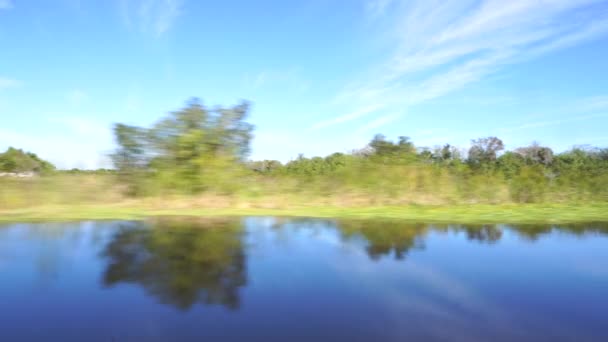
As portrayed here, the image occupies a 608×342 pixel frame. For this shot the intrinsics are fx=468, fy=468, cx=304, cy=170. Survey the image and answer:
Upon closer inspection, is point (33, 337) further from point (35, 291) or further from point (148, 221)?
point (148, 221)

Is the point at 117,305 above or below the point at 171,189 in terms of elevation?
below

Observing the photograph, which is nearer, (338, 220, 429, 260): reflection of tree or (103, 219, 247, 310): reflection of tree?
(103, 219, 247, 310): reflection of tree

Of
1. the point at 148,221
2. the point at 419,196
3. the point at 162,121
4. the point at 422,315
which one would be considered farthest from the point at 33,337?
the point at 419,196

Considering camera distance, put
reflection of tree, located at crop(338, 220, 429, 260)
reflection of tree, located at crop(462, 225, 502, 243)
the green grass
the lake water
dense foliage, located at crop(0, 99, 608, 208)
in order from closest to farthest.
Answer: the lake water < reflection of tree, located at crop(338, 220, 429, 260) < reflection of tree, located at crop(462, 225, 502, 243) < the green grass < dense foliage, located at crop(0, 99, 608, 208)

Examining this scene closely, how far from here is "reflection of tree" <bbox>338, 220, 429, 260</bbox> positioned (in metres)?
9.43

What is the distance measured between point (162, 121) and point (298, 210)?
702cm

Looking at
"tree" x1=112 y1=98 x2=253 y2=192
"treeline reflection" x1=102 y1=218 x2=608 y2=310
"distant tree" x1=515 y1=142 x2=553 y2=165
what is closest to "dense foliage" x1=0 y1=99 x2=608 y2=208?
"tree" x1=112 y1=98 x2=253 y2=192

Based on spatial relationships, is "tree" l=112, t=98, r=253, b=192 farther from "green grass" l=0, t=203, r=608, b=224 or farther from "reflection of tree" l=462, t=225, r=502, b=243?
"reflection of tree" l=462, t=225, r=502, b=243

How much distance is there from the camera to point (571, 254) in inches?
371

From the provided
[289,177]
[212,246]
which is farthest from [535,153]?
[212,246]

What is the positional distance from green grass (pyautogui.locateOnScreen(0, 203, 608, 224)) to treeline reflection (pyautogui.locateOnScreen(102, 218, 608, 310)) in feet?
4.66

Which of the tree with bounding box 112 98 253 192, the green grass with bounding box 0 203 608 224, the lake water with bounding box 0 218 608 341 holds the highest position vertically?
the tree with bounding box 112 98 253 192

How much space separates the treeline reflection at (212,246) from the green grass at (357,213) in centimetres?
142

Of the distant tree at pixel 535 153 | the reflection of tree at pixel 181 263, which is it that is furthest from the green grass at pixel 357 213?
the distant tree at pixel 535 153
